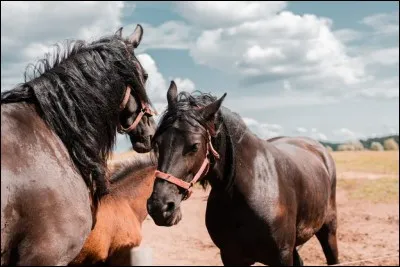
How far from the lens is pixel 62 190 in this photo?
102 inches

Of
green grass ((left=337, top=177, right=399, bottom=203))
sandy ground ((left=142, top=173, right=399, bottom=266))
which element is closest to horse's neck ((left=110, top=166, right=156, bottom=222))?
sandy ground ((left=142, top=173, right=399, bottom=266))

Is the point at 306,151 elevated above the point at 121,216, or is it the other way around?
the point at 306,151

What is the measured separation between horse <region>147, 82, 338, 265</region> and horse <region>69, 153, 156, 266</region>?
1045mm

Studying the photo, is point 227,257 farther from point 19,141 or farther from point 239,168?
point 19,141

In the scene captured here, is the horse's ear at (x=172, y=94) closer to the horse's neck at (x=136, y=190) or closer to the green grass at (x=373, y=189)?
the horse's neck at (x=136, y=190)

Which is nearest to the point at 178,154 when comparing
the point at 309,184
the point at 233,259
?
the point at 233,259

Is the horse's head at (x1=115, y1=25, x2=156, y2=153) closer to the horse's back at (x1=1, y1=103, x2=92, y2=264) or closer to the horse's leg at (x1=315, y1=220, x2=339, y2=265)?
the horse's back at (x1=1, y1=103, x2=92, y2=264)

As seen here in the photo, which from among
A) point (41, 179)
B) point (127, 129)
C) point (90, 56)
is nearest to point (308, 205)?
point (127, 129)

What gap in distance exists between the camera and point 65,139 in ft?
9.41

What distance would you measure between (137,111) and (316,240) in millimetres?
8635

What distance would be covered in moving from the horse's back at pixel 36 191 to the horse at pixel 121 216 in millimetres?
1663

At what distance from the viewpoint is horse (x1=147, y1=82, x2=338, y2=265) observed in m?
3.64

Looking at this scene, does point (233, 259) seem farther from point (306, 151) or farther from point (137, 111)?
point (306, 151)

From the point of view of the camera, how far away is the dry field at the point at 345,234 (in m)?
9.79
